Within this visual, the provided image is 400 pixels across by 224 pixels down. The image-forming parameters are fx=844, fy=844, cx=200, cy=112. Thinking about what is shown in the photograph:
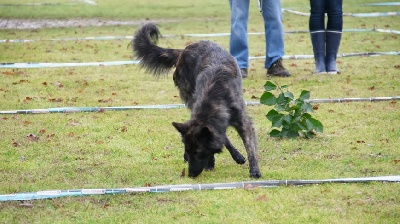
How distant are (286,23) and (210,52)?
41.8 ft

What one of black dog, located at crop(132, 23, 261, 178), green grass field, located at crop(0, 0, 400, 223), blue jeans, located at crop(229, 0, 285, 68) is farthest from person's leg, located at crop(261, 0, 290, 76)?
black dog, located at crop(132, 23, 261, 178)

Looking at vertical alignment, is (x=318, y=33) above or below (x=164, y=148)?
above

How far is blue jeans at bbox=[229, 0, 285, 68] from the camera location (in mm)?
12297

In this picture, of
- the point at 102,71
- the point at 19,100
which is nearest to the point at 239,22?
the point at 102,71

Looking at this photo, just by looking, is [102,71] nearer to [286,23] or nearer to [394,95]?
[394,95]

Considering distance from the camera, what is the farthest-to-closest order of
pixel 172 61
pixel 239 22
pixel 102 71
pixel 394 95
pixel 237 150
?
1. pixel 102 71
2. pixel 239 22
3. pixel 394 95
4. pixel 172 61
5. pixel 237 150

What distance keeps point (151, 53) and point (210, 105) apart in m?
2.11

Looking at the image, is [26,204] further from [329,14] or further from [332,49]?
[329,14]

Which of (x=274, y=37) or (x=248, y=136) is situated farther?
(x=274, y=37)

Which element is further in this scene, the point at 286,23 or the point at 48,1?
the point at 48,1

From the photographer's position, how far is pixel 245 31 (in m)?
12.3

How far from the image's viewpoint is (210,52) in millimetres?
7738

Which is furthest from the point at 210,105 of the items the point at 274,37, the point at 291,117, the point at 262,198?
the point at 274,37

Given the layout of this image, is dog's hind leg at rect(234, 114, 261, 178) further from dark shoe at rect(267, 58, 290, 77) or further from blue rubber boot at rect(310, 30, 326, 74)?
blue rubber boot at rect(310, 30, 326, 74)
